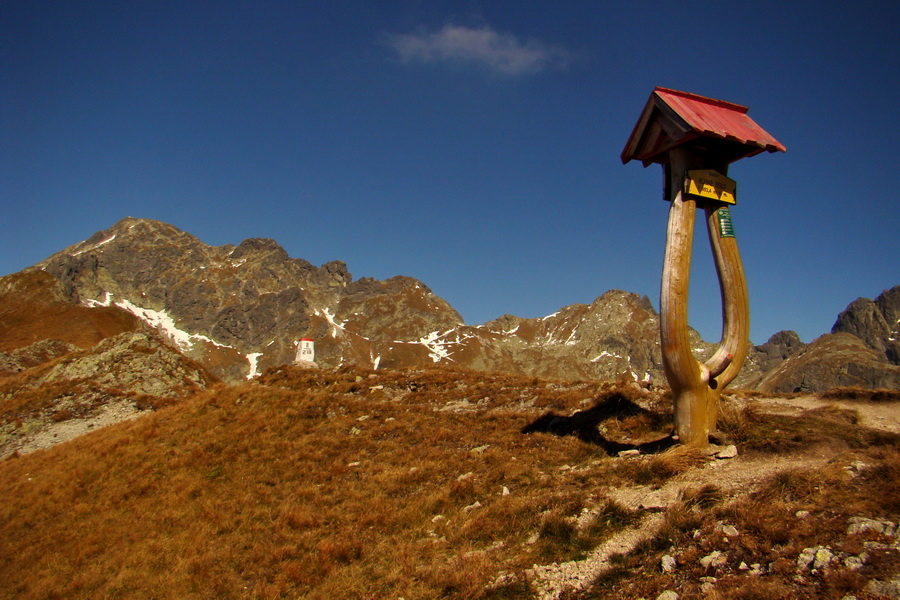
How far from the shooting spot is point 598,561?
6746mm

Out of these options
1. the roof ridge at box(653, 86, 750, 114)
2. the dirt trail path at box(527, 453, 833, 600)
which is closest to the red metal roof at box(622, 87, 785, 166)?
the roof ridge at box(653, 86, 750, 114)

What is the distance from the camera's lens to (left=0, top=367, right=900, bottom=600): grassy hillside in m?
6.45

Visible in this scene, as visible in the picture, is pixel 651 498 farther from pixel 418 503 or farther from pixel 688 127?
pixel 688 127

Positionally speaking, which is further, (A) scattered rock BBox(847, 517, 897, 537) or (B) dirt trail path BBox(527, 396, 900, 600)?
(B) dirt trail path BBox(527, 396, 900, 600)

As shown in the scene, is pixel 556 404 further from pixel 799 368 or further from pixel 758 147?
pixel 799 368

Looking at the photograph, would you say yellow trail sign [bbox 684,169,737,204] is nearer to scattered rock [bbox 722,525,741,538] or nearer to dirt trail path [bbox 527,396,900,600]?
dirt trail path [bbox 527,396,900,600]

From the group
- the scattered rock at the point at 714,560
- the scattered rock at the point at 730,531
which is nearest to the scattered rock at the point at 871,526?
the scattered rock at the point at 730,531

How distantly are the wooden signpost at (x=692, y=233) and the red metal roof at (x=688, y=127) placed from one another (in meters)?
0.02

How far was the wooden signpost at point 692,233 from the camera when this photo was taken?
33.1ft

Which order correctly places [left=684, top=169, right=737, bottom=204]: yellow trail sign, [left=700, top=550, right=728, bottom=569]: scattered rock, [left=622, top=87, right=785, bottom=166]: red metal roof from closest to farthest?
[left=700, top=550, right=728, bottom=569]: scattered rock, [left=622, top=87, right=785, bottom=166]: red metal roof, [left=684, top=169, right=737, bottom=204]: yellow trail sign

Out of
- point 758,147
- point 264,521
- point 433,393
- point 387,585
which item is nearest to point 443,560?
point 387,585

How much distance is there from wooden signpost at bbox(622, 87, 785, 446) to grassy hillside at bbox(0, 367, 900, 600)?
122 cm

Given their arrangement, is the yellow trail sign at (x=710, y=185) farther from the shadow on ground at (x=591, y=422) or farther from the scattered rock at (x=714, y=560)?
the scattered rock at (x=714, y=560)

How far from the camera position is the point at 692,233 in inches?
407
